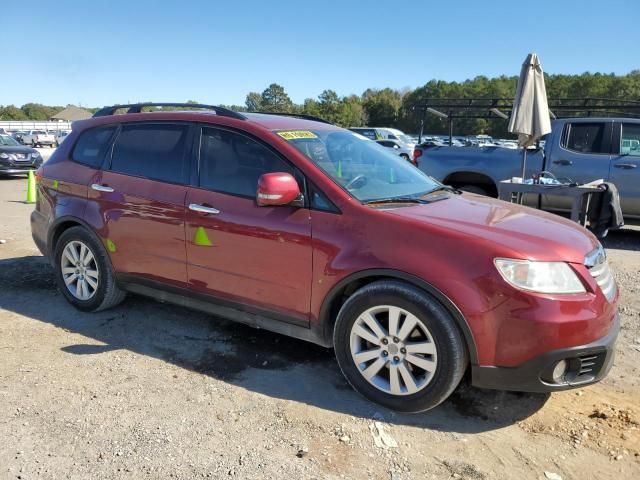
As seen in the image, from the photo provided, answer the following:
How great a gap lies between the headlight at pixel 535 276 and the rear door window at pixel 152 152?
7.67 ft

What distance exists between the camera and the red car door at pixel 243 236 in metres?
3.32

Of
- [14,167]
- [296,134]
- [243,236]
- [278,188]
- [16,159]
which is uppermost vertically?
[296,134]

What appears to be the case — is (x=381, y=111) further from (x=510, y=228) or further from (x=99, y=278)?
(x=510, y=228)

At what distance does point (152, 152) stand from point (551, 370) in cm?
318

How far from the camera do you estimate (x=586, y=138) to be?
7.87 meters

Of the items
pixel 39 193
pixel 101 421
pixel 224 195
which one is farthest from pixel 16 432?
pixel 39 193

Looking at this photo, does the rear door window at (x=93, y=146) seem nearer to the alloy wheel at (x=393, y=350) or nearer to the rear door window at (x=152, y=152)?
the rear door window at (x=152, y=152)

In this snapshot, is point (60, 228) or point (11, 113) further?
point (11, 113)

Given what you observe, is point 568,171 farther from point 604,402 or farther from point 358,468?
point 358,468

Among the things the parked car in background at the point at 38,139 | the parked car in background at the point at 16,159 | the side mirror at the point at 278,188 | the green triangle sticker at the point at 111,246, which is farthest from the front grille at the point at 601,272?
the parked car in background at the point at 38,139

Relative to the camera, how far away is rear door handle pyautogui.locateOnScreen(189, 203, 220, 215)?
3.62 metres

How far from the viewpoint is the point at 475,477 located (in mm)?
2520

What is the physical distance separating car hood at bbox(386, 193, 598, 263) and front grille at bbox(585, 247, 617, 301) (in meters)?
0.05

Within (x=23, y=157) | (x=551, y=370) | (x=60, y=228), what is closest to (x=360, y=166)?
(x=551, y=370)
